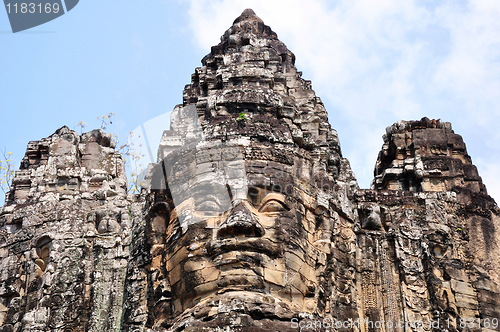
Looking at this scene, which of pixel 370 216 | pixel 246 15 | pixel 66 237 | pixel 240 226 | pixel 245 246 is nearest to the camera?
pixel 245 246

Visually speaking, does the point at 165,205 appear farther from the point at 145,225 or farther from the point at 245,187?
the point at 245,187

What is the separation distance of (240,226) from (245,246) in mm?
408

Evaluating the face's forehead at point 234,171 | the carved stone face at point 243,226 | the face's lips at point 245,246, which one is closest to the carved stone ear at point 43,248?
the carved stone face at point 243,226

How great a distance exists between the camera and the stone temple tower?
49.6 ft

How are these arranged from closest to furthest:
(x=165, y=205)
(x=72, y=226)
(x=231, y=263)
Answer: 1. (x=231, y=263)
2. (x=165, y=205)
3. (x=72, y=226)

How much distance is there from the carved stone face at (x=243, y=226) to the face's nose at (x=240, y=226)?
0.8 inches

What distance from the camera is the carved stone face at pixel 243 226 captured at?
14812 millimetres

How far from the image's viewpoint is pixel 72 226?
717 inches

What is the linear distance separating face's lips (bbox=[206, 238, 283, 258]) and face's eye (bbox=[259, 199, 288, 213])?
883mm

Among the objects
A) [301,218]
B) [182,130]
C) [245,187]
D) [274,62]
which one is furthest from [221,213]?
[274,62]

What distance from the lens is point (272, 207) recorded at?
15.8 m

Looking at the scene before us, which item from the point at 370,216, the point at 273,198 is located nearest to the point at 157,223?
the point at 273,198

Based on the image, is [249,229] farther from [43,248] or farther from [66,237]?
[43,248]

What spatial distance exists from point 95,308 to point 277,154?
534 cm
